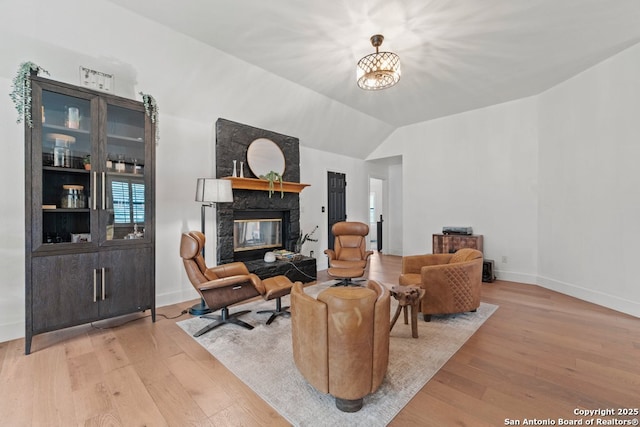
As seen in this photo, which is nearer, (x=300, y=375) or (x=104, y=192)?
(x=300, y=375)

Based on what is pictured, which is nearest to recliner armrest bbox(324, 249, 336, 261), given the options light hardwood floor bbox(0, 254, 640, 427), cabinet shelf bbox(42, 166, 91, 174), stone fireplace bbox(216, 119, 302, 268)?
stone fireplace bbox(216, 119, 302, 268)

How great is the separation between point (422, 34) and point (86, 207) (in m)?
3.81

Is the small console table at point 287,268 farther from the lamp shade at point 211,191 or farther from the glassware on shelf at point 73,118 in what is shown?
the glassware on shelf at point 73,118

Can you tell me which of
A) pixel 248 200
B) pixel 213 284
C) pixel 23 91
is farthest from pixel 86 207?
pixel 248 200

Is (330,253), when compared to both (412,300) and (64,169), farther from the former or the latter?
(64,169)

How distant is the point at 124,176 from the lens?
289cm

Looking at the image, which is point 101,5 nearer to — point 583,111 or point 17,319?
point 17,319

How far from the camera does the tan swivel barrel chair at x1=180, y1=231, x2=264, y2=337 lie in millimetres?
2627

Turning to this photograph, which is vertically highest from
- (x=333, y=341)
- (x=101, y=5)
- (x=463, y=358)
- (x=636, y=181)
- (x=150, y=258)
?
(x=101, y=5)

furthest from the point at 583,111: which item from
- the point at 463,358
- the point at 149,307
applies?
the point at 149,307

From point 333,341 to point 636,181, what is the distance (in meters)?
4.08

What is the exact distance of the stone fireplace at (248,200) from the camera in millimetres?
4090

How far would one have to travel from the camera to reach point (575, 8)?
100 inches

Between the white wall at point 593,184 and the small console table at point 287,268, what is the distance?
3.76 metres
